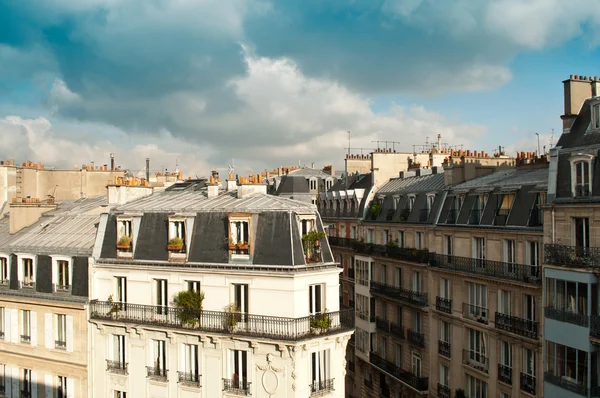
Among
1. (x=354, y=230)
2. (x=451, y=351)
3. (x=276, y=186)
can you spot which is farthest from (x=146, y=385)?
(x=276, y=186)

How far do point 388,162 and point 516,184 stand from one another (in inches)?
684

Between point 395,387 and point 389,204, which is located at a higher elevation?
point 389,204

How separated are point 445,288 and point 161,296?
15.9m

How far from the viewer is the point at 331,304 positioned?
24266 mm

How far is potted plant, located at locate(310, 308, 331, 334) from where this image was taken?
23078 mm

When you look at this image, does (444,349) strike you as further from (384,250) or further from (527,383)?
(384,250)

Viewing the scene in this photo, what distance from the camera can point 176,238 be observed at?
25.4m

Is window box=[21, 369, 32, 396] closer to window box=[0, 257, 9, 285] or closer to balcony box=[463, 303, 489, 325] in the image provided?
window box=[0, 257, 9, 285]

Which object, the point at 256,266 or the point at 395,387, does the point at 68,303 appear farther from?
the point at 395,387

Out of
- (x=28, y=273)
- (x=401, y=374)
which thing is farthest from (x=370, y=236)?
(x=28, y=273)

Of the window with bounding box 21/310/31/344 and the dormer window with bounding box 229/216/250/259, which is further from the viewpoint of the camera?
the window with bounding box 21/310/31/344

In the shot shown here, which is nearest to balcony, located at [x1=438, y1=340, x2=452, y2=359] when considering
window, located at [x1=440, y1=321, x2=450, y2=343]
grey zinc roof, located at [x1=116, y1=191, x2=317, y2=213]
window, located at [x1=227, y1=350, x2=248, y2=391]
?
window, located at [x1=440, y1=321, x2=450, y2=343]

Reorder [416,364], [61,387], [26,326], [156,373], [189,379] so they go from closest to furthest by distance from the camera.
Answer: [189,379] < [156,373] < [61,387] < [26,326] < [416,364]

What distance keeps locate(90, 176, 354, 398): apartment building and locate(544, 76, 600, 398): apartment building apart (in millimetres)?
8603
